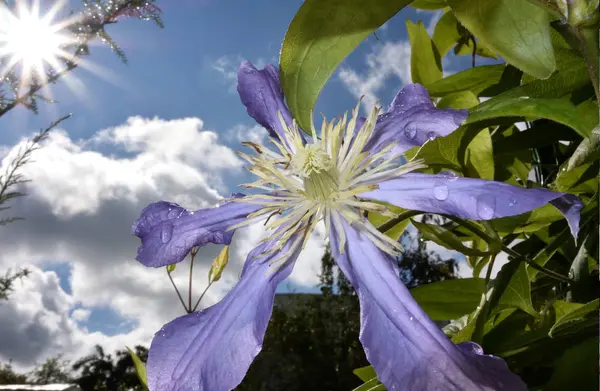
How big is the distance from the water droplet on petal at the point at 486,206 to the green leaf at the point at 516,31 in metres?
0.06

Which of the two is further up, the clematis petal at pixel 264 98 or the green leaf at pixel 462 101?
the clematis petal at pixel 264 98

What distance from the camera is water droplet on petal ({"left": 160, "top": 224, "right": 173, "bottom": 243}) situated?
12.6 inches

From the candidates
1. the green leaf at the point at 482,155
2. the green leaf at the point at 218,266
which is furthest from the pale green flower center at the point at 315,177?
the green leaf at the point at 218,266

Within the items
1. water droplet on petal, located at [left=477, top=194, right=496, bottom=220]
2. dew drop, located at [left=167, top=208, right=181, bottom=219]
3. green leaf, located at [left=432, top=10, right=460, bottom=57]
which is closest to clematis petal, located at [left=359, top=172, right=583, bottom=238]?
water droplet on petal, located at [left=477, top=194, right=496, bottom=220]

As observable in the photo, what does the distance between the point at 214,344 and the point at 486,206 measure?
135mm

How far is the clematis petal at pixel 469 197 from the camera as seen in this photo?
22 cm

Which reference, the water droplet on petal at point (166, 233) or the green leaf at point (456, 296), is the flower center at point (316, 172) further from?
the green leaf at point (456, 296)

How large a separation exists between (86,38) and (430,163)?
8.11 feet

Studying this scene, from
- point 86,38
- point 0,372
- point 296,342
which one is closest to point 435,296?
point 86,38

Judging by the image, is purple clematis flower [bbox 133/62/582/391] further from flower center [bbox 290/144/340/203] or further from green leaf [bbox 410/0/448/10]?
green leaf [bbox 410/0/448/10]

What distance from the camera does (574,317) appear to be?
0.32 m

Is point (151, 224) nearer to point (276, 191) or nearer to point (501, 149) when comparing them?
point (276, 191)

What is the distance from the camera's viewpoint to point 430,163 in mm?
364

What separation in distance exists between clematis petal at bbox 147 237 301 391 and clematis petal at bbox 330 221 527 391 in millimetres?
46
